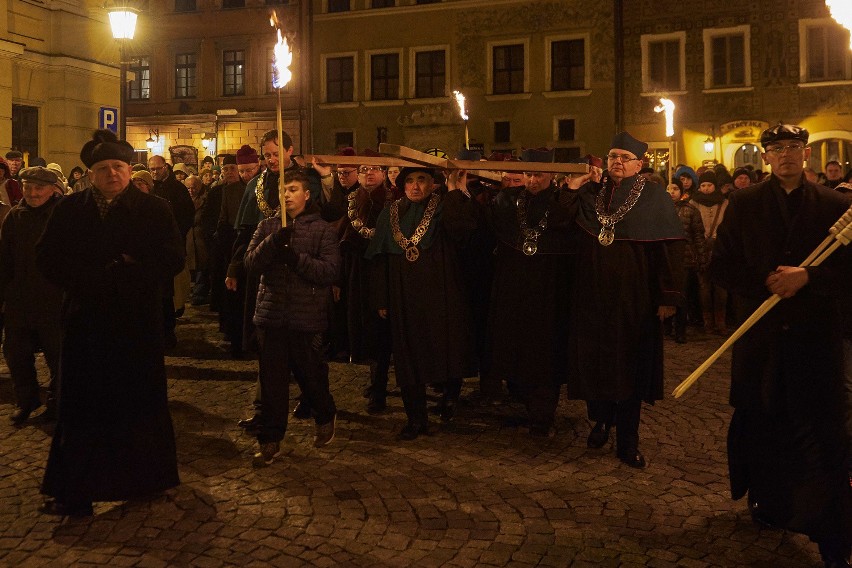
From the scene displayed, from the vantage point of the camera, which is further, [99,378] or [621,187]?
[621,187]

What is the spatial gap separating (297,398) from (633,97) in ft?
81.8

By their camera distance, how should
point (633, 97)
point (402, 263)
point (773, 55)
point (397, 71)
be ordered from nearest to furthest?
Result: point (402, 263), point (773, 55), point (633, 97), point (397, 71)

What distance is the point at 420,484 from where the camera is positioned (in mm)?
5520

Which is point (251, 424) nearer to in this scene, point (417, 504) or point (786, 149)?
point (417, 504)

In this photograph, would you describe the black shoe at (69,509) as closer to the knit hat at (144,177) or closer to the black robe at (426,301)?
the black robe at (426,301)

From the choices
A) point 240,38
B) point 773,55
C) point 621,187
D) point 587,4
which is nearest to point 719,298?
point 621,187

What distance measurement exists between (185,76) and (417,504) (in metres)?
36.5

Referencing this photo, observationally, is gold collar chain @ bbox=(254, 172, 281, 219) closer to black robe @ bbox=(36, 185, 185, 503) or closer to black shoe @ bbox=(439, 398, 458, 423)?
black robe @ bbox=(36, 185, 185, 503)

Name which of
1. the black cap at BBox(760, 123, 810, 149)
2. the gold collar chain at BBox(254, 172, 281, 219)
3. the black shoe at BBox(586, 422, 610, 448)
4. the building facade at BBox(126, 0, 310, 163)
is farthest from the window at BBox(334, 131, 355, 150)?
the black cap at BBox(760, 123, 810, 149)

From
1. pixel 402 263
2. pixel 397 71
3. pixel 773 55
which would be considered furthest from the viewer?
pixel 397 71

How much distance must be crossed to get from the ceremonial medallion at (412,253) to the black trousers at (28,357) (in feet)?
9.28

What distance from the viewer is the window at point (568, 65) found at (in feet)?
103

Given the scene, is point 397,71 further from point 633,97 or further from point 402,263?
point 402,263

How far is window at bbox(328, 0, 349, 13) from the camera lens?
34.8m
